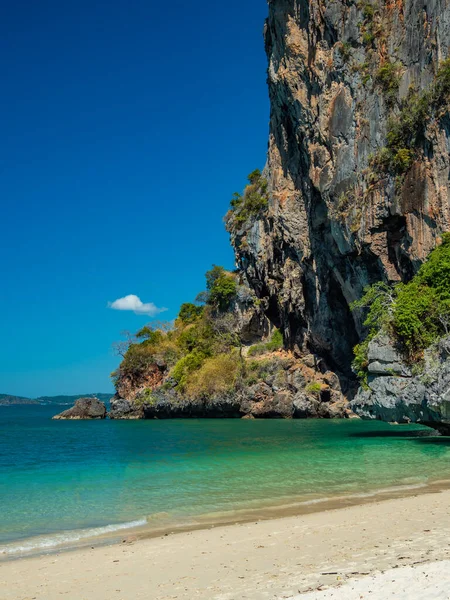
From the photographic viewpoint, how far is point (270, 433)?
35781mm

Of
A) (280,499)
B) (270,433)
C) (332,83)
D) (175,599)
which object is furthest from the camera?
(332,83)

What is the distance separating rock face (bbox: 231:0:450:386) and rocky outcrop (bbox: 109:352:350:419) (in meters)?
2.22

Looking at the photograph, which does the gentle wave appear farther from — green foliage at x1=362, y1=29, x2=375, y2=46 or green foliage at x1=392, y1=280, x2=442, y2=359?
green foliage at x1=362, y1=29, x2=375, y2=46

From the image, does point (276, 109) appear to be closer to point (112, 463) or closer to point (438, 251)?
point (438, 251)

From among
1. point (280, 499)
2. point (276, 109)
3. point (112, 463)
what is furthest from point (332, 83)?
point (280, 499)

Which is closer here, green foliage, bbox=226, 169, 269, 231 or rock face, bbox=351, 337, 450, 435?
rock face, bbox=351, 337, 450, 435

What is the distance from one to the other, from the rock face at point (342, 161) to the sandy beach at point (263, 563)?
924 inches

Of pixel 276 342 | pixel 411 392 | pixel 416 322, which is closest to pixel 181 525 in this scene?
pixel 411 392

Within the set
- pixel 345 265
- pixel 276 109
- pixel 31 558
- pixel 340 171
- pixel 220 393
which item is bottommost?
pixel 31 558

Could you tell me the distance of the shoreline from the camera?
35.1 ft

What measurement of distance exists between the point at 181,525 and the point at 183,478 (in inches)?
250

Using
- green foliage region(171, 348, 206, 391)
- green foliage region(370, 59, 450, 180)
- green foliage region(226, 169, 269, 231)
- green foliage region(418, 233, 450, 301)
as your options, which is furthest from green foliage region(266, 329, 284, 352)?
green foliage region(418, 233, 450, 301)

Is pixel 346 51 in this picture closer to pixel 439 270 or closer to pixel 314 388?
pixel 439 270

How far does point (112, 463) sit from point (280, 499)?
1138 cm
